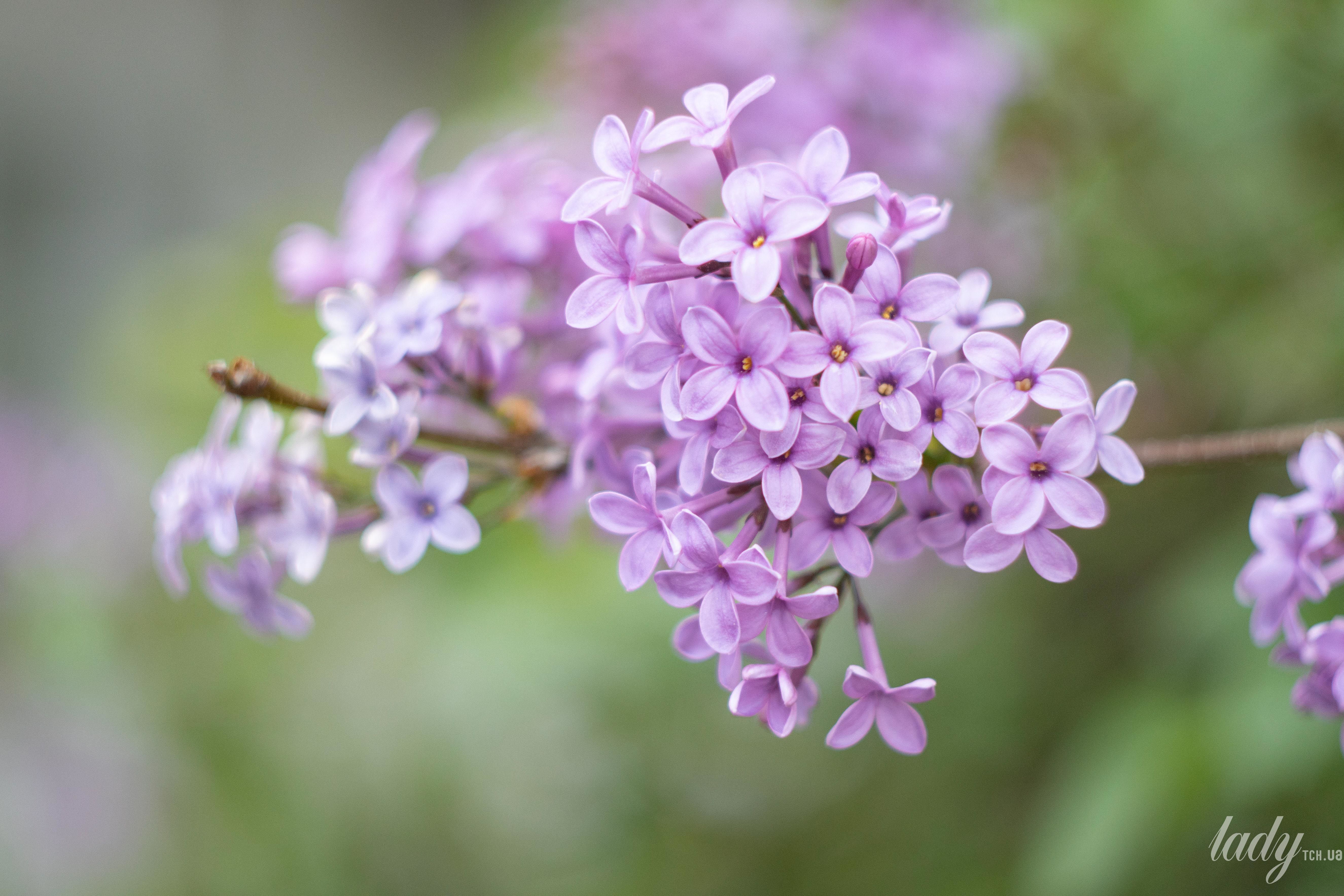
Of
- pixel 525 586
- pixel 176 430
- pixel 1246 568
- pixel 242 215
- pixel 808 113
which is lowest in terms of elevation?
pixel 1246 568

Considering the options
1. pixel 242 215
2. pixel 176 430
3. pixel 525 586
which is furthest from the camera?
pixel 242 215

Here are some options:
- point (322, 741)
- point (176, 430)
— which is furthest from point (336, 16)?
point (322, 741)

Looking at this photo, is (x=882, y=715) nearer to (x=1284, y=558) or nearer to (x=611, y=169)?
(x=1284, y=558)

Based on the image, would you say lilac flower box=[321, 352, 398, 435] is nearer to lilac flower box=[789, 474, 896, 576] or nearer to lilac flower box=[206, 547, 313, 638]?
lilac flower box=[206, 547, 313, 638]

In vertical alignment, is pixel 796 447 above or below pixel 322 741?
below

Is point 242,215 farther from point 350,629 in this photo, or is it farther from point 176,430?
point 350,629

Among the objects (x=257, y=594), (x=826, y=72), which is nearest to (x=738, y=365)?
(x=257, y=594)

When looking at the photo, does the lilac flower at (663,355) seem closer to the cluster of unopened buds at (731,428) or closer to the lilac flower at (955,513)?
the cluster of unopened buds at (731,428)
